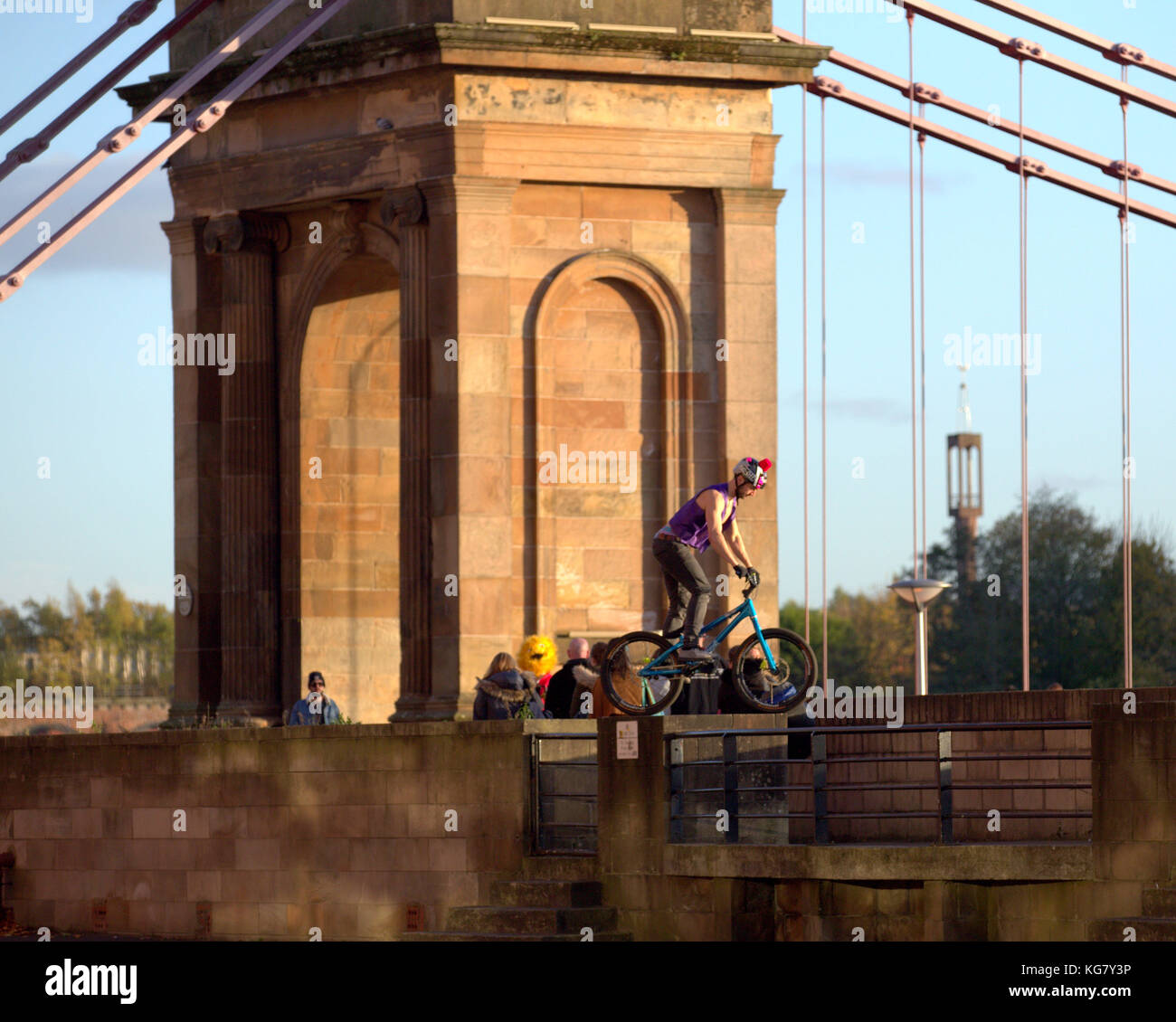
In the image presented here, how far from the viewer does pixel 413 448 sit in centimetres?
3089

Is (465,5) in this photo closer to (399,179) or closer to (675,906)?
(399,179)

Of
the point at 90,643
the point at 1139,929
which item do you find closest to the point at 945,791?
the point at 1139,929

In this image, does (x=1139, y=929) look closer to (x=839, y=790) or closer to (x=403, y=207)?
(x=839, y=790)

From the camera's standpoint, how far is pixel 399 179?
3092 cm

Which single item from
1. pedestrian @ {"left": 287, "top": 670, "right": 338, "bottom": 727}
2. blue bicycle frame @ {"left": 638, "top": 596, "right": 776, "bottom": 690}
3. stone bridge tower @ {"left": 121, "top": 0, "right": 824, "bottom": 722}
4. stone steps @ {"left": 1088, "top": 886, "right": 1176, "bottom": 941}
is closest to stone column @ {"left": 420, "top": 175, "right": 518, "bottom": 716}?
stone bridge tower @ {"left": 121, "top": 0, "right": 824, "bottom": 722}

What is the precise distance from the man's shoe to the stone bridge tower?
677 centimetres

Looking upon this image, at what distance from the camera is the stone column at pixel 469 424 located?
30.3 meters

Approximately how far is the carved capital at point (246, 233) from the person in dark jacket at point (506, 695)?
8.63 metres

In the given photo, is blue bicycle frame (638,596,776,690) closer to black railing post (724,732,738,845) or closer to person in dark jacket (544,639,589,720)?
black railing post (724,732,738,845)

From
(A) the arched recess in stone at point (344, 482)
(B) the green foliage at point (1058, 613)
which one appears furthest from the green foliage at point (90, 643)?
(A) the arched recess in stone at point (344, 482)

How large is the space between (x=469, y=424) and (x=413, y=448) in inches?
32.3
